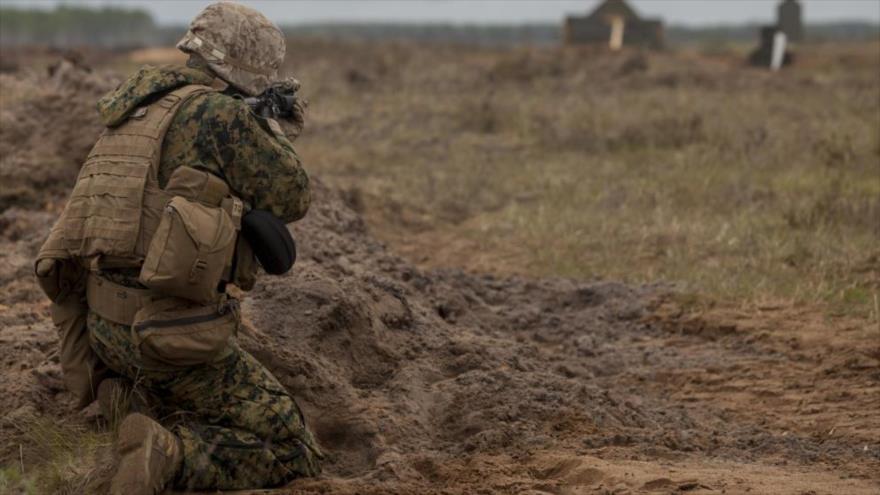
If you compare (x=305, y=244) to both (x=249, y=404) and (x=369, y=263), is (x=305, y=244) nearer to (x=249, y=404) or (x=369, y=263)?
(x=369, y=263)

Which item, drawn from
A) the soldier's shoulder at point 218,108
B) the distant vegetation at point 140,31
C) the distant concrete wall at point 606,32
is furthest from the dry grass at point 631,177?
the distant vegetation at point 140,31

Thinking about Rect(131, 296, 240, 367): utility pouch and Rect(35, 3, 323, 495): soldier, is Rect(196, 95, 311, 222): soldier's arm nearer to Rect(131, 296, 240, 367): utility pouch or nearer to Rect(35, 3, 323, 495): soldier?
Rect(35, 3, 323, 495): soldier

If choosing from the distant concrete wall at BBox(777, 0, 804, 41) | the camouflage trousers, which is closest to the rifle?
the camouflage trousers

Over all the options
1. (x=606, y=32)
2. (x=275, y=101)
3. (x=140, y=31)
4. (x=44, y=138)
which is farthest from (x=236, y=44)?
(x=140, y=31)

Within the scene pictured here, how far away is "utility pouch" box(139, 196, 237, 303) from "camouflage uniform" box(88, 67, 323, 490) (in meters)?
0.21

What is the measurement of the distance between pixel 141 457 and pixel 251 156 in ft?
3.38

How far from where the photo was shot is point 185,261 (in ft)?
13.3

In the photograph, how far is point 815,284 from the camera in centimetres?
817

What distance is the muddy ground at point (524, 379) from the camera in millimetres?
4734

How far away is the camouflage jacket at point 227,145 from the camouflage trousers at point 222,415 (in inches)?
21.9

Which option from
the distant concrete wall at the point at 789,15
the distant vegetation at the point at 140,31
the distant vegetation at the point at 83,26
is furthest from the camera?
the distant vegetation at the point at 83,26

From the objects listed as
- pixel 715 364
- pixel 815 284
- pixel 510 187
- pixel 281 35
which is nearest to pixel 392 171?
pixel 510 187

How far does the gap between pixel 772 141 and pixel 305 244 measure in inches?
337

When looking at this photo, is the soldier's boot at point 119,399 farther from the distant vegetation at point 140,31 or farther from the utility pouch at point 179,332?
the distant vegetation at point 140,31
